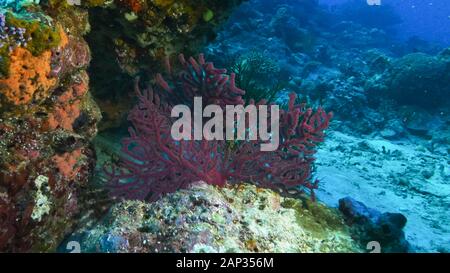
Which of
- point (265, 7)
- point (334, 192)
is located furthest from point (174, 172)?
point (265, 7)

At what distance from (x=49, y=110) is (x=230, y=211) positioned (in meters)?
1.88

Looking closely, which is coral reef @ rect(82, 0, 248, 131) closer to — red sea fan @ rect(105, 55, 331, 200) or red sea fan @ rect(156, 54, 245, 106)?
red sea fan @ rect(156, 54, 245, 106)

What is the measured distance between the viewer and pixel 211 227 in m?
2.50

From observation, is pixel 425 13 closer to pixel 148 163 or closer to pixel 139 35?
pixel 139 35

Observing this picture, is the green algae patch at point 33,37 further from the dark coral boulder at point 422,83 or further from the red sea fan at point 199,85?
the dark coral boulder at point 422,83

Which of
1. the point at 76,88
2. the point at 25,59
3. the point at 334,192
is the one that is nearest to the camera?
the point at 25,59

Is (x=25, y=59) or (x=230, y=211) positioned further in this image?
(x=230, y=211)

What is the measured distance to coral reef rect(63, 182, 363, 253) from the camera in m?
2.41

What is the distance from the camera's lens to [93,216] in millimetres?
3428

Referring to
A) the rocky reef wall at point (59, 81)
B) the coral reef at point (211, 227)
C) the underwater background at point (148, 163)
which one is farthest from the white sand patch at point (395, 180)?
the rocky reef wall at point (59, 81)

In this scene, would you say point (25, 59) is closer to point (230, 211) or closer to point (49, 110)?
point (49, 110)

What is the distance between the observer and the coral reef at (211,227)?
2.41 meters

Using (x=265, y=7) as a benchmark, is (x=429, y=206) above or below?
below

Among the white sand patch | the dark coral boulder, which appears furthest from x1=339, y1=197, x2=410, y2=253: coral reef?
the dark coral boulder
